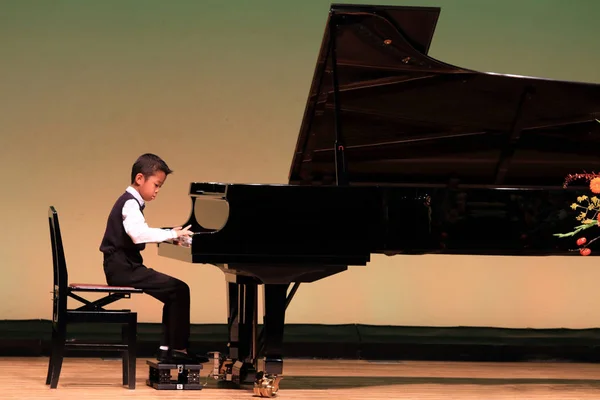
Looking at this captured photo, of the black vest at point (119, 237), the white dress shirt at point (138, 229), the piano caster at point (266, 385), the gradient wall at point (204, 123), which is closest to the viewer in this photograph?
the piano caster at point (266, 385)

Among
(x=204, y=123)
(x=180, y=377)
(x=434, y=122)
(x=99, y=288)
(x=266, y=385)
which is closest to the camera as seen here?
(x=266, y=385)

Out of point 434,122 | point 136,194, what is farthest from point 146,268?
point 434,122

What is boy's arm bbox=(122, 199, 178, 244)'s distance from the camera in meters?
4.54

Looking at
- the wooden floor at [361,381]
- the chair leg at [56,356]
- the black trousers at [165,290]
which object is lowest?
the wooden floor at [361,381]

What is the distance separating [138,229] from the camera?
4.60 metres

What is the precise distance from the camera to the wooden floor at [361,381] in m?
4.58

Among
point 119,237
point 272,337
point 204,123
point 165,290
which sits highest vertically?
point 204,123

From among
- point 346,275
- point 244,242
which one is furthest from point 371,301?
point 244,242

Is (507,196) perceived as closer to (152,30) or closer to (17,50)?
(152,30)

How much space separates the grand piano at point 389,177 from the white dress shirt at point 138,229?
0.13 meters

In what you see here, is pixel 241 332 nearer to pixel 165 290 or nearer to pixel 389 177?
pixel 165 290

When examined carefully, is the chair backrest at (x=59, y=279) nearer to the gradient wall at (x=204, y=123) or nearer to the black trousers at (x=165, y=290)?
the black trousers at (x=165, y=290)

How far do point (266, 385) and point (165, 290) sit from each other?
0.64m

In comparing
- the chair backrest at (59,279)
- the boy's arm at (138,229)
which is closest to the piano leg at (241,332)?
the boy's arm at (138,229)
